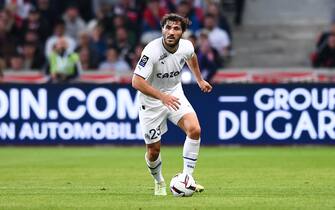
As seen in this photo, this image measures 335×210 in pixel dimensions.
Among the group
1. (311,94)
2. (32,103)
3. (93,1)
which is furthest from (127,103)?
(93,1)

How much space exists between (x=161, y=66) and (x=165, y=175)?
3444 mm

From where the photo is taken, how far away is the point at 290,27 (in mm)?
28281

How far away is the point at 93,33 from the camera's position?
27.1 meters

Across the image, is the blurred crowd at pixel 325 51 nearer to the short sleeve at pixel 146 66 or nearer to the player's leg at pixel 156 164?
the player's leg at pixel 156 164

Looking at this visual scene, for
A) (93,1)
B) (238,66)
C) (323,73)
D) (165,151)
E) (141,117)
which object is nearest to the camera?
(141,117)

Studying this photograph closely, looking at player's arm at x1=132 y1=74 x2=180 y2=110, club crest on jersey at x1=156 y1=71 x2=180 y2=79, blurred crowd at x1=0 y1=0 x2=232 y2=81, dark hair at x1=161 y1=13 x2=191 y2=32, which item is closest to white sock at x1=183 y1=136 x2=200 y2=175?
player's arm at x1=132 y1=74 x2=180 y2=110

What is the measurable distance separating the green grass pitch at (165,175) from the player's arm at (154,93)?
109cm

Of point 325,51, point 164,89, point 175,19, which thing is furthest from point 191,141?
point 325,51

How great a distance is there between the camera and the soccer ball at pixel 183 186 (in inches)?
516

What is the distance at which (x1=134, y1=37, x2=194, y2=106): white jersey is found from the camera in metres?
A: 13.2

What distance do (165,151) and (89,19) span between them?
819cm

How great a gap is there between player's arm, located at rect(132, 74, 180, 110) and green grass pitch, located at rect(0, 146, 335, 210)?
1093 mm

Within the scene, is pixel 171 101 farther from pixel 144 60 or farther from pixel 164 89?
pixel 164 89

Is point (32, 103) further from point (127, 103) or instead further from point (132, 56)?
point (132, 56)
